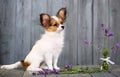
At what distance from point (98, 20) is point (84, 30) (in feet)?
0.85

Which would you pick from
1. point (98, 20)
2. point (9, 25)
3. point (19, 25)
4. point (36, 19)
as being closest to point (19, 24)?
point (19, 25)

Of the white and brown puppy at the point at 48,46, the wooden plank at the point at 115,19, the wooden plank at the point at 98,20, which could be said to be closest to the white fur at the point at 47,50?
the white and brown puppy at the point at 48,46

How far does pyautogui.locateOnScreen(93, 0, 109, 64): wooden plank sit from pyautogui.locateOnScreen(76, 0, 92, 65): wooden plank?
0.07 m

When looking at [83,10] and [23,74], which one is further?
[83,10]

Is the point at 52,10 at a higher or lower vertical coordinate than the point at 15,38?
higher

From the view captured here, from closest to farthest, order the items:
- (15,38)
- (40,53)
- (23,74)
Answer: (23,74), (40,53), (15,38)

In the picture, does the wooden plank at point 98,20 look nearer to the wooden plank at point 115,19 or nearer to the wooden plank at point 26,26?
the wooden plank at point 115,19

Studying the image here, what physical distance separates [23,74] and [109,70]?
3.16 feet

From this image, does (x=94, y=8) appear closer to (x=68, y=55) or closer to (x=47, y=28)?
(x=68, y=55)

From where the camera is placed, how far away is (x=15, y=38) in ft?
16.6

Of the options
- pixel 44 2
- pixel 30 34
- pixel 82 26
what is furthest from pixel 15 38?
pixel 82 26

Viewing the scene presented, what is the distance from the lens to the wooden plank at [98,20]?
514 centimetres

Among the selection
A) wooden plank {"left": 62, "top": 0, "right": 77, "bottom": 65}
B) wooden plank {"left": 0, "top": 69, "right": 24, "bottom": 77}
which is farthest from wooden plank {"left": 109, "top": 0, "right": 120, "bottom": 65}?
wooden plank {"left": 0, "top": 69, "right": 24, "bottom": 77}

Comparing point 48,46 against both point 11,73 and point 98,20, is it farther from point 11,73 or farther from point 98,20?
point 98,20
